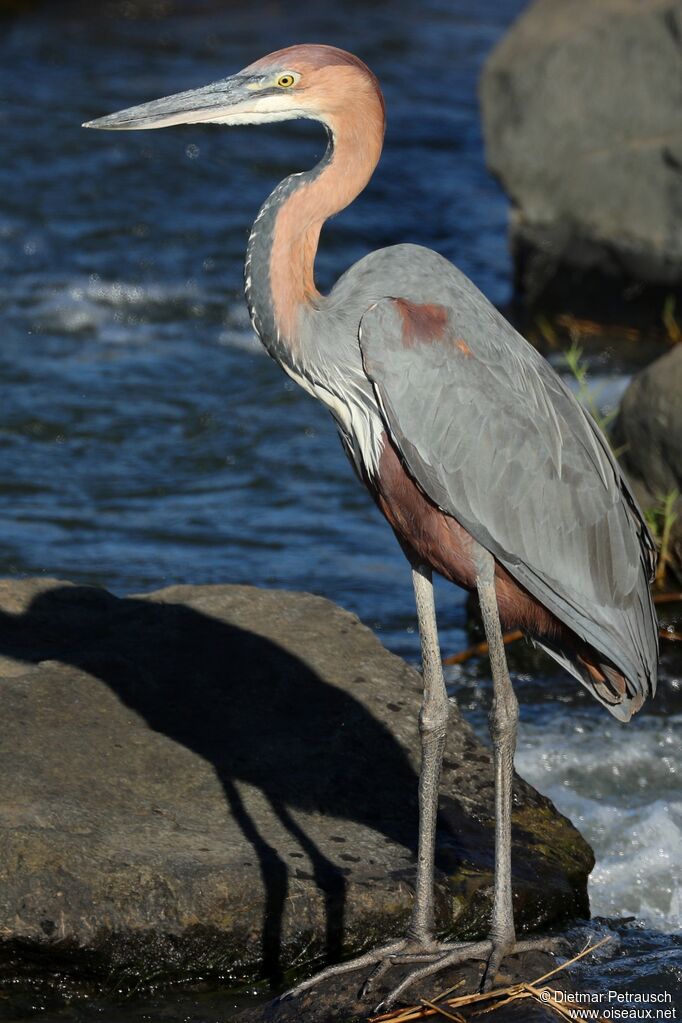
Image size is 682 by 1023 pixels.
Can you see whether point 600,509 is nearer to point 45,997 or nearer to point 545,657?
point 45,997

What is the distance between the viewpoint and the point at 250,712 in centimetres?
568

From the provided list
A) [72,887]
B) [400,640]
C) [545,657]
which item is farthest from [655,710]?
[72,887]

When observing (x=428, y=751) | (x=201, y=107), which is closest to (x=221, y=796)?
(x=428, y=751)

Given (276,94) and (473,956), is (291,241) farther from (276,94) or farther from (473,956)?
(473,956)

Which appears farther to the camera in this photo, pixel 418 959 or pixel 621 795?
pixel 621 795

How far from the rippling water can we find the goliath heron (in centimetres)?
102

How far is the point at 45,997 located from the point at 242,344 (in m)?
7.85

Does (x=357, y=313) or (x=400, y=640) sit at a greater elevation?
(x=357, y=313)

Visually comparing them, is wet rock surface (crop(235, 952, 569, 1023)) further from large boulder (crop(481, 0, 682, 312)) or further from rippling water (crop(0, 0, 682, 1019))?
large boulder (crop(481, 0, 682, 312))

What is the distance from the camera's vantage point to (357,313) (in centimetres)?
460

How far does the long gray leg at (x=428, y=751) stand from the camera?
4.61 meters

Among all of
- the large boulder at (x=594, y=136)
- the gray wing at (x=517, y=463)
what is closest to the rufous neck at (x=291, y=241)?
the gray wing at (x=517, y=463)

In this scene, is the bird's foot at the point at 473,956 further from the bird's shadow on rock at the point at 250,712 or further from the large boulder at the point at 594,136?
the large boulder at the point at 594,136

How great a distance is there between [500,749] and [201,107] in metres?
2.16
